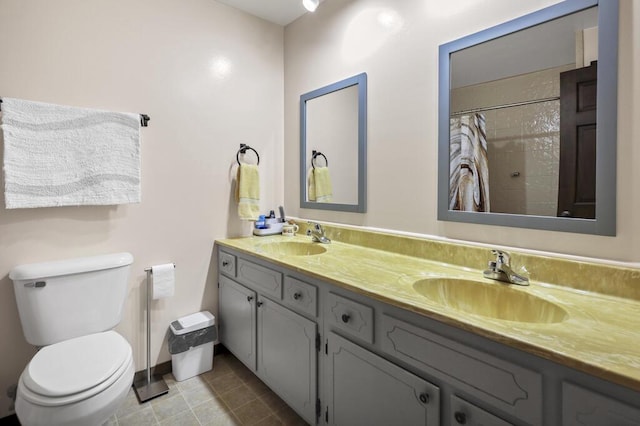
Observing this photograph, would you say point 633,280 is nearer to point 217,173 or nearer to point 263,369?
point 263,369

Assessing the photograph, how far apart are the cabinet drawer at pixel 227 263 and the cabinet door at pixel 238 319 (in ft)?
0.18

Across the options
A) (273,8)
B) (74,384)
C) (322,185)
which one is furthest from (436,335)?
(273,8)

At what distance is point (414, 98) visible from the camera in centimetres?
170

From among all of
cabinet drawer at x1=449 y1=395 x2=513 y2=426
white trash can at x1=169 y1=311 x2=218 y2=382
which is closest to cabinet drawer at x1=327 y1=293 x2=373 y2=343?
cabinet drawer at x1=449 y1=395 x2=513 y2=426

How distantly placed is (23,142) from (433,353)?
200 cm

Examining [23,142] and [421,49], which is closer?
[23,142]

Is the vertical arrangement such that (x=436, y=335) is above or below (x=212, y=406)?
above

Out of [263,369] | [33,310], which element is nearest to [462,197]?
[263,369]

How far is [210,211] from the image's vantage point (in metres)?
2.23

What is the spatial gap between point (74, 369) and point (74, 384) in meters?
0.11

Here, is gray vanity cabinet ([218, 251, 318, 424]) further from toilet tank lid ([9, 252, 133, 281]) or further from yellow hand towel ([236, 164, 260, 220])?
toilet tank lid ([9, 252, 133, 281])

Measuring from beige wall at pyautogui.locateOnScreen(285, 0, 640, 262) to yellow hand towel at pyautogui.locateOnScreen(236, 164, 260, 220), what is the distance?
0.46 m

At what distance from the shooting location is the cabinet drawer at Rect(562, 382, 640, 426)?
653mm

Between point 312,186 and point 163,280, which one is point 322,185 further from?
point 163,280
